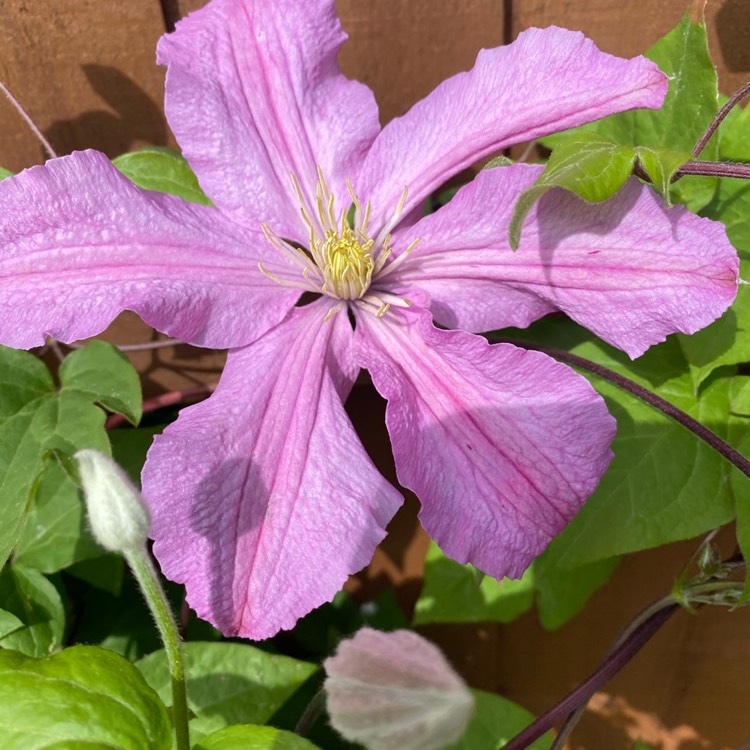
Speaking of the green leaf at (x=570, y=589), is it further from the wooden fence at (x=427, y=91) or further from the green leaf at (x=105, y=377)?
the green leaf at (x=105, y=377)

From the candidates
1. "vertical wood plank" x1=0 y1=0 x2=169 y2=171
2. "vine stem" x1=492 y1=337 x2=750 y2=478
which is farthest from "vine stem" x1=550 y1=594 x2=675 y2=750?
"vertical wood plank" x1=0 y1=0 x2=169 y2=171

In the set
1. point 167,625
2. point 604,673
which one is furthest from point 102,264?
point 604,673

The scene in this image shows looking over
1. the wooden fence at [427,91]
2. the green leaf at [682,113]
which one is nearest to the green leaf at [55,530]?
the wooden fence at [427,91]

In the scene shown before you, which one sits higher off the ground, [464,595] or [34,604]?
[34,604]

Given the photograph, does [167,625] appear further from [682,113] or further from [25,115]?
[682,113]

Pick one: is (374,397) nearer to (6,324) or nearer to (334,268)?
(334,268)

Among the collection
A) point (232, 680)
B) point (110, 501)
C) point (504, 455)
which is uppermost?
point (110, 501)
